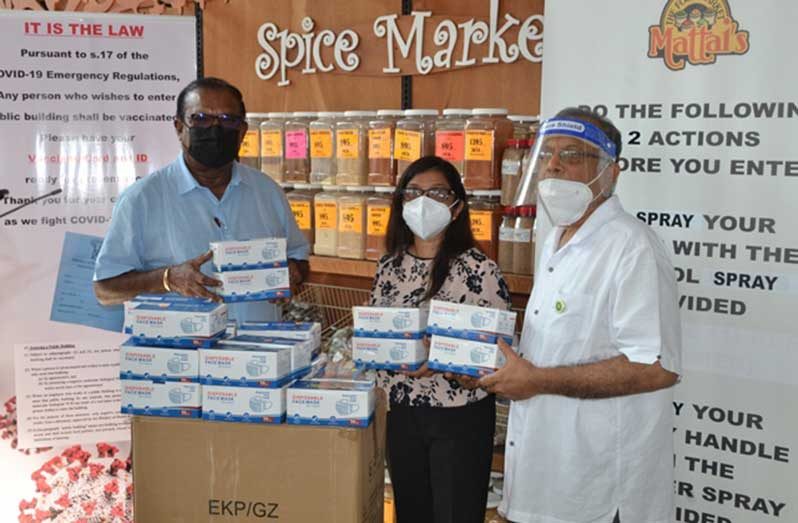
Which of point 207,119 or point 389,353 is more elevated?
point 207,119

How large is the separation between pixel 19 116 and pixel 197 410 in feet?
6.00

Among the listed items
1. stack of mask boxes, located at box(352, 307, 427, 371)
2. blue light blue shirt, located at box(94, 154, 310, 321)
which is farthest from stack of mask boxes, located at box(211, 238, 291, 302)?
blue light blue shirt, located at box(94, 154, 310, 321)

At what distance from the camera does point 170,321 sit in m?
1.75

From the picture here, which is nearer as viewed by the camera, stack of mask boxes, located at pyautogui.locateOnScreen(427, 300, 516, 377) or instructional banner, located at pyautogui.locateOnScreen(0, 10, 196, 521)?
Result: stack of mask boxes, located at pyautogui.locateOnScreen(427, 300, 516, 377)

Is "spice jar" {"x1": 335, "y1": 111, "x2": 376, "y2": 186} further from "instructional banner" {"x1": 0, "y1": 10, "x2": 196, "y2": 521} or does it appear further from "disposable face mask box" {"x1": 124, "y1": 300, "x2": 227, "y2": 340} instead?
"disposable face mask box" {"x1": 124, "y1": 300, "x2": 227, "y2": 340}

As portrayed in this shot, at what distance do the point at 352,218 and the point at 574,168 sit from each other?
5.10 ft

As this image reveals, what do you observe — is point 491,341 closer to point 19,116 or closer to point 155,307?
point 155,307

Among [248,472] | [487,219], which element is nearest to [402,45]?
[487,219]

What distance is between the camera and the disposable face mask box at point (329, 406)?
1.65 metres

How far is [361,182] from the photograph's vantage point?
3.27 meters

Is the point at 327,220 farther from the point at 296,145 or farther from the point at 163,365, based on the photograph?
the point at 163,365

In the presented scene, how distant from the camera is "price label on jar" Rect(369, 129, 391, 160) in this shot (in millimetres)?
3178

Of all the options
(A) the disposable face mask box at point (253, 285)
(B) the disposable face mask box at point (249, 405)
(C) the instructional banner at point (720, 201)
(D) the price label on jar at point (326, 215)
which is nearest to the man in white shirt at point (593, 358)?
(C) the instructional banner at point (720, 201)

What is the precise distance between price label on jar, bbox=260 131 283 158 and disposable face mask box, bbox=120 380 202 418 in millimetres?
1996
